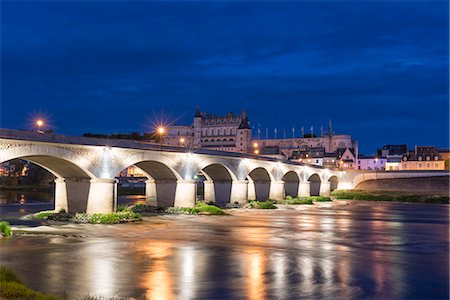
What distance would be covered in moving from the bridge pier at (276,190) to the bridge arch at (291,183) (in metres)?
13.3

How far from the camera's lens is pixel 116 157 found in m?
42.9

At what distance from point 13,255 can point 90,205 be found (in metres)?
16.5

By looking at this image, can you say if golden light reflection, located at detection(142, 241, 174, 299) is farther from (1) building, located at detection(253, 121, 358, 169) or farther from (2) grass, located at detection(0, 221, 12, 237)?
(1) building, located at detection(253, 121, 358, 169)

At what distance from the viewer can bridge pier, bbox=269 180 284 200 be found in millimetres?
76000

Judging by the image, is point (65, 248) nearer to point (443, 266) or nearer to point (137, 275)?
point (137, 275)

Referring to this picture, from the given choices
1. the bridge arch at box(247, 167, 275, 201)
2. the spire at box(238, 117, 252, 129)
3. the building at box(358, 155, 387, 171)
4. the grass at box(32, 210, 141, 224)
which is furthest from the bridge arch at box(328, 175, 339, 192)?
the grass at box(32, 210, 141, 224)

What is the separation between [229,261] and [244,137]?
6721 inches

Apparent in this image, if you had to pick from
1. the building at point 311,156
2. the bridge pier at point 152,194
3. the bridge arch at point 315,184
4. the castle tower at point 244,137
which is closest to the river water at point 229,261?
the bridge pier at point 152,194

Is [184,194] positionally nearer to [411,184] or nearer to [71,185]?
[71,185]

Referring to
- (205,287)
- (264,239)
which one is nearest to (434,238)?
(264,239)

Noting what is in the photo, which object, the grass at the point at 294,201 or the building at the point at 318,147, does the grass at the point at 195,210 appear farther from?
the building at the point at 318,147

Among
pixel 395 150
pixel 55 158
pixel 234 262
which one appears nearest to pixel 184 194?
pixel 55 158

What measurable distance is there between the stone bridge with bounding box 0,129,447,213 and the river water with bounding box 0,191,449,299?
15.4 ft

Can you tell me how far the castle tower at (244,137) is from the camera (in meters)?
194
